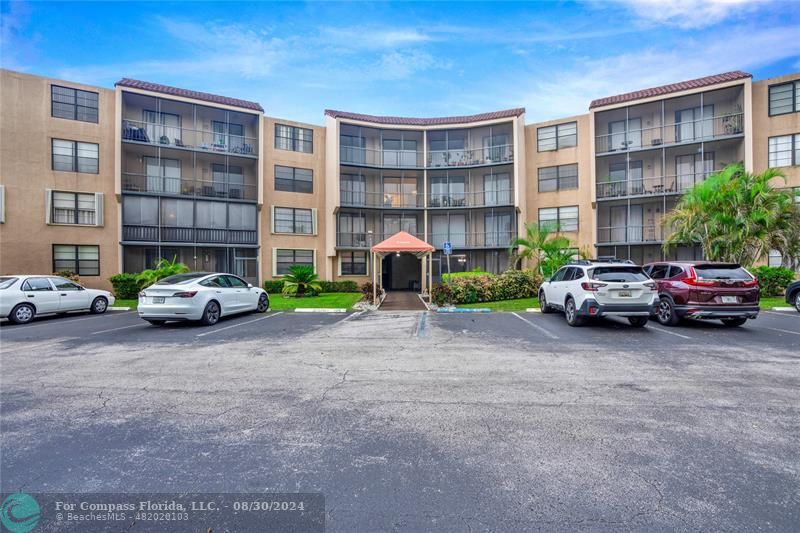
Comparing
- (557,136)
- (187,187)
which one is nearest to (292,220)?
(187,187)

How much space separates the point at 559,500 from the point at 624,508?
1.34 feet

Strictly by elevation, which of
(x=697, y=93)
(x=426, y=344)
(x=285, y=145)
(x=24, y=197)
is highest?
(x=697, y=93)

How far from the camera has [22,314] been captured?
1228 cm

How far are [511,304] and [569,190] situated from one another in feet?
41.9

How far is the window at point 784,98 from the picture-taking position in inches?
803

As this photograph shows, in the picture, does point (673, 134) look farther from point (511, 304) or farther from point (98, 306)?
point (98, 306)

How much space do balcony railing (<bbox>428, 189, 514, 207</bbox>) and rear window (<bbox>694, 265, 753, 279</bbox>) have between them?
1691cm

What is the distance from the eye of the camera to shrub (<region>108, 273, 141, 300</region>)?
1953cm

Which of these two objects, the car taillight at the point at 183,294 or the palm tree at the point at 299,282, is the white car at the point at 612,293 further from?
the palm tree at the point at 299,282

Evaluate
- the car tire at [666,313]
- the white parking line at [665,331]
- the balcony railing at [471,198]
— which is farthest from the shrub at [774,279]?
the balcony railing at [471,198]

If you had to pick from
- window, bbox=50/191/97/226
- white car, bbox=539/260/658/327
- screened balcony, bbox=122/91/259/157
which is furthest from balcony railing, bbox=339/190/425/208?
white car, bbox=539/260/658/327

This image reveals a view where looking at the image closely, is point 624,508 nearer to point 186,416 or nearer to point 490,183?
point 186,416

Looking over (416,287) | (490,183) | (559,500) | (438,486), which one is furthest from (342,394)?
(490,183)

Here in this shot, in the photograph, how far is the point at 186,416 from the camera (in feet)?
14.2
